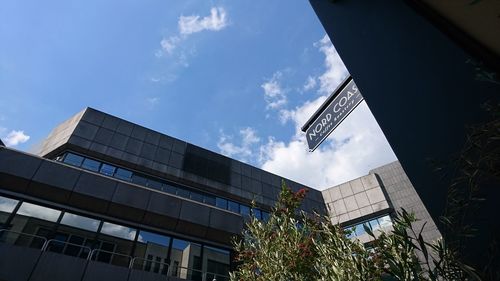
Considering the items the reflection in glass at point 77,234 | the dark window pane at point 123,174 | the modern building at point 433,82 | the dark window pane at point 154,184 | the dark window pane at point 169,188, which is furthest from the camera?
the dark window pane at point 169,188

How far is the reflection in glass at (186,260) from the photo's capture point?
38.6ft

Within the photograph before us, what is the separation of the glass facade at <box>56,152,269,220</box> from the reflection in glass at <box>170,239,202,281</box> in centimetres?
353

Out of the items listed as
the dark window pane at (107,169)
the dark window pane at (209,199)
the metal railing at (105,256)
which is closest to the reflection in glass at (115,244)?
the metal railing at (105,256)

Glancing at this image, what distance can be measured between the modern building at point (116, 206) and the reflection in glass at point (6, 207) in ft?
→ 0.10

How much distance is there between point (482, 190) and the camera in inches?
133

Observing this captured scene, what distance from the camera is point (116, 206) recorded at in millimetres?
11906

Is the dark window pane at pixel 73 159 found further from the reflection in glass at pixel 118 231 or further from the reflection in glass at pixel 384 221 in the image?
the reflection in glass at pixel 384 221

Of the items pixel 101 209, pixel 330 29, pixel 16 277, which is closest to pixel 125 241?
pixel 101 209

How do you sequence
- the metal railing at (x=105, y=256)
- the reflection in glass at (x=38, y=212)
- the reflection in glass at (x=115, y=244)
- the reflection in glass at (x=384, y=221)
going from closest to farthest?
the metal railing at (x=105, y=256)
the reflection in glass at (x=38, y=212)
the reflection in glass at (x=115, y=244)
the reflection in glass at (x=384, y=221)

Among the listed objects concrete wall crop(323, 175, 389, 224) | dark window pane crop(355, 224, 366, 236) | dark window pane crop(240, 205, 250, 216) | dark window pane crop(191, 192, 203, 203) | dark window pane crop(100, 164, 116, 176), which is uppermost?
concrete wall crop(323, 175, 389, 224)

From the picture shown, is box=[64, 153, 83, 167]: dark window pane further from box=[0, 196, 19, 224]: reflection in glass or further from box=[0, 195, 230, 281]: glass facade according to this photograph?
box=[0, 196, 19, 224]: reflection in glass

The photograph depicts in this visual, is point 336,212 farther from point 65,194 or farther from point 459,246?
point 459,246

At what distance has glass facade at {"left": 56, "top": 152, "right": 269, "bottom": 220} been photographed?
1425cm

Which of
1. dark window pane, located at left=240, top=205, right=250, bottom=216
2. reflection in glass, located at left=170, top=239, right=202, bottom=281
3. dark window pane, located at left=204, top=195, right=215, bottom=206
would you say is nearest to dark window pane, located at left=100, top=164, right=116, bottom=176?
reflection in glass, located at left=170, top=239, right=202, bottom=281
